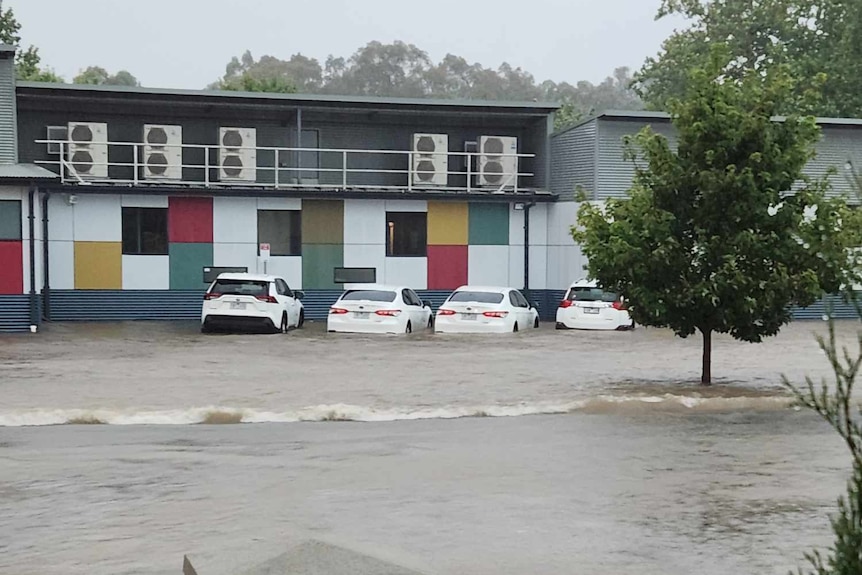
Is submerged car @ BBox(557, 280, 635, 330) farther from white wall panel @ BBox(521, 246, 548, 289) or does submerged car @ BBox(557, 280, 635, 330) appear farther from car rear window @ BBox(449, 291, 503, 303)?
white wall panel @ BBox(521, 246, 548, 289)

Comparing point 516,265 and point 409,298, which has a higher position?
point 516,265

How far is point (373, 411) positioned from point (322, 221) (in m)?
19.6

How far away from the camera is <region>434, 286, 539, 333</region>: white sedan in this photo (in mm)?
28891

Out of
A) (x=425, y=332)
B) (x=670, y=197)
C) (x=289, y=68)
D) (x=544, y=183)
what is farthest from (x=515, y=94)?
(x=670, y=197)

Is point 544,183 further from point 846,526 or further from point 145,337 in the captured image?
point 846,526

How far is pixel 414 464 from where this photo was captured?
12.2 metres

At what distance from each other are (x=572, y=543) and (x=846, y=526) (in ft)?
15.3

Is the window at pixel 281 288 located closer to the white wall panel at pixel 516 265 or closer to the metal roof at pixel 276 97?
the metal roof at pixel 276 97

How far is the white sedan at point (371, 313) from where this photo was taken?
28562 mm

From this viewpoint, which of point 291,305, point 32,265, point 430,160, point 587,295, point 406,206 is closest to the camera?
point 32,265

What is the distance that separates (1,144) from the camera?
3169cm

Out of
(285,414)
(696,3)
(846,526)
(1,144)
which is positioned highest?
(696,3)

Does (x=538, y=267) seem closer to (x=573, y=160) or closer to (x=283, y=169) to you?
(x=573, y=160)

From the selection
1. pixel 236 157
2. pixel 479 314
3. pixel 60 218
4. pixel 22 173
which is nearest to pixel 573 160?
pixel 479 314
